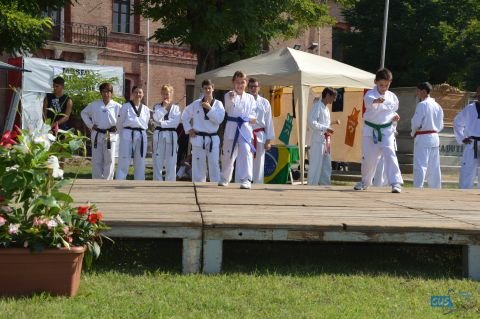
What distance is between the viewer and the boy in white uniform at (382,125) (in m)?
10.1

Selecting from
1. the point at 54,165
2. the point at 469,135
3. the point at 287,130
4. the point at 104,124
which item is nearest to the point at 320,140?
Result: the point at 469,135

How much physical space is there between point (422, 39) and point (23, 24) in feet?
95.7

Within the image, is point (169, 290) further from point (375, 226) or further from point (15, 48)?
point (15, 48)

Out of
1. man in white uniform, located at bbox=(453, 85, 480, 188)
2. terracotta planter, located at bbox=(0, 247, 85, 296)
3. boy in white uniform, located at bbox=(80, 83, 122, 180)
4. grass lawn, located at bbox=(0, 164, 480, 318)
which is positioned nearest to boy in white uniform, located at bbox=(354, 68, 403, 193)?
grass lawn, located at bbox=(0, 164, 480, 318)

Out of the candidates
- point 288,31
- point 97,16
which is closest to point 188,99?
point 97,16

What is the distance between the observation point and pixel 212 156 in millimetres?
12859

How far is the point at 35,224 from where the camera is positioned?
17.3 feet

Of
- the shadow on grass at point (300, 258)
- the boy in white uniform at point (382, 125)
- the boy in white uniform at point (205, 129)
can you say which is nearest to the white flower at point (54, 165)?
the shadow on grass at point (300, 258)

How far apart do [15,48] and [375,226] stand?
1240 centimetres

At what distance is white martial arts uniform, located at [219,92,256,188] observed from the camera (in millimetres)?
10383

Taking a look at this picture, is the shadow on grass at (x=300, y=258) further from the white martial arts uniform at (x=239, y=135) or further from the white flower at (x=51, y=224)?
the white martial arts uniform at (x=239, y=135)

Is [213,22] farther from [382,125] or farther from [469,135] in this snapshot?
[382,125]

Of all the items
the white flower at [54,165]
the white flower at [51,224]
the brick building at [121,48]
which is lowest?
the white flower at [51,224]

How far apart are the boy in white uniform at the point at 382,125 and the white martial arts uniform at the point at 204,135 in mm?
2675
